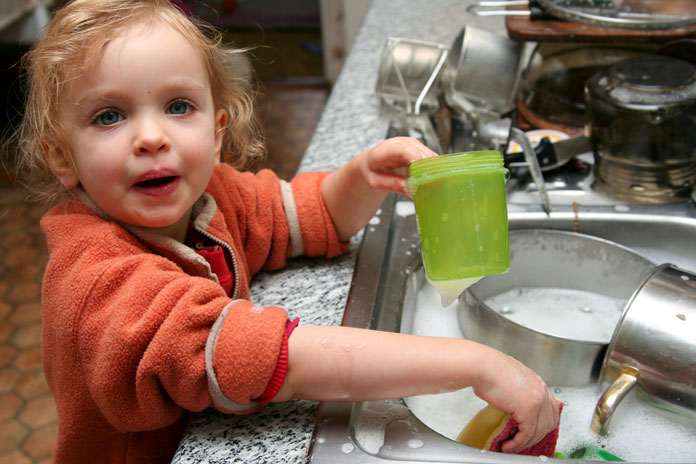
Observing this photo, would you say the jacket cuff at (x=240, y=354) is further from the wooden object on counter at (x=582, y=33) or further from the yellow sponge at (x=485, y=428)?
the wooden object on counter at (x=582, y=33)

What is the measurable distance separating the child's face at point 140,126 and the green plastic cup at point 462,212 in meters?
0.26

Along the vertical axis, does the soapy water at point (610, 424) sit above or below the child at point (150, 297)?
below

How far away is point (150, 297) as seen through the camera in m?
0.61

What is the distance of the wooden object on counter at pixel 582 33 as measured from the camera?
1.13 metres

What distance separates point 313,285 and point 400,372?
10.7 inches

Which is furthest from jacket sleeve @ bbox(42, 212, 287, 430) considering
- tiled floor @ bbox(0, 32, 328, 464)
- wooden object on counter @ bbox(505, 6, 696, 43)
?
wooden object on counter @ bbox(505, 6, 696, 43)

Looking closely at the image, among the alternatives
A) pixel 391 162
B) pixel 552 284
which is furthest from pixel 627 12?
pixel 391 162

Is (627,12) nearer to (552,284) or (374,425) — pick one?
(552,284)

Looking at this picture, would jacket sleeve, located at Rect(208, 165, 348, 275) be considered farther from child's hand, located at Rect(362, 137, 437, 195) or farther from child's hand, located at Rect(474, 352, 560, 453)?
child's hand, located at Rect(474, 352, 560, 453)

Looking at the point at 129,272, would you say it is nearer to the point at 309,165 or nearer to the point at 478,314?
the point at 478,314

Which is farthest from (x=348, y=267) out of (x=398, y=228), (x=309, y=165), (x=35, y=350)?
(x=35, y=350)

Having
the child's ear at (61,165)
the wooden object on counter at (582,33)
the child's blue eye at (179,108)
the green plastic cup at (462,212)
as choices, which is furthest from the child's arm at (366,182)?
the wooden object on counter at (582,33)

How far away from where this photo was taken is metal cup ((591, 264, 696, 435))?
677 millimetres

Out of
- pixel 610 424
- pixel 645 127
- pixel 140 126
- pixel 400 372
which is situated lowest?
pixel 610 424
